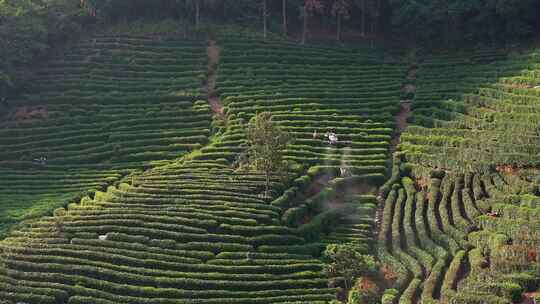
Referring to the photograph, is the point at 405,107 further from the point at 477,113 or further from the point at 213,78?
the point at 213,78

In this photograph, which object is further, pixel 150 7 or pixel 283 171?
pixel 150 7

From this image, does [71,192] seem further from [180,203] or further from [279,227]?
[279,227]

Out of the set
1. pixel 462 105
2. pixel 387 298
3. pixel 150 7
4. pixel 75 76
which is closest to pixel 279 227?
pixel 387 298

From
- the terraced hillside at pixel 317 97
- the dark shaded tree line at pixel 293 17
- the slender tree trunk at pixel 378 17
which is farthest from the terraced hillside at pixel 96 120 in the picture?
the slender tree trunk at pixel 378 17

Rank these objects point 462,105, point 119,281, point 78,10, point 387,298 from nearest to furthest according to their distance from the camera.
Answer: point 387,298 → point 119,281 → point 462,105 → point 78,10

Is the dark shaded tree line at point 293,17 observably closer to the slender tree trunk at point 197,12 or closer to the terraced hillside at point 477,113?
the slender tree trunk at point 197,12

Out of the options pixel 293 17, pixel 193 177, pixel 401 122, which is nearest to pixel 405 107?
pixel 401 122
